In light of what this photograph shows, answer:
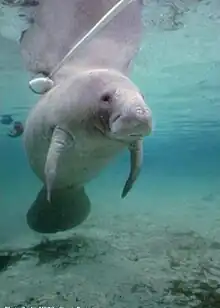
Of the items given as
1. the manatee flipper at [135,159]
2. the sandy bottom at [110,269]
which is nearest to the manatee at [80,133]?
the manatee flipper at [135,159]

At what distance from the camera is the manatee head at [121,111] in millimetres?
4051

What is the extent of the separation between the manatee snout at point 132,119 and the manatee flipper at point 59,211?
2.41 m

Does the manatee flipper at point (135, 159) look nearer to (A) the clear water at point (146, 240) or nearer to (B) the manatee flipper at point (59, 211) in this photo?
(A) the clear water at point (146, 240)

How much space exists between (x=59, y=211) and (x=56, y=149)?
1672 millimetres

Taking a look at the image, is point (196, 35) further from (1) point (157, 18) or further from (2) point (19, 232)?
(2) point (19, 232)

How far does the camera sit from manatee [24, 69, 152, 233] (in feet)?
14.3

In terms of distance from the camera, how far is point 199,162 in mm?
28000

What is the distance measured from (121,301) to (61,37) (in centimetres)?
419

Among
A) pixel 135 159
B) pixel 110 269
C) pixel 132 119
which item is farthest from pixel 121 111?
pixel 110 269

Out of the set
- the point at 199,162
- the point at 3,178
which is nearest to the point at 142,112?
the point at 3,178

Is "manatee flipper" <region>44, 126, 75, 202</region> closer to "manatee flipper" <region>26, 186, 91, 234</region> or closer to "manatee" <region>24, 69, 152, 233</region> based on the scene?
"manatee" <region>24, 69, 152, 233</region>

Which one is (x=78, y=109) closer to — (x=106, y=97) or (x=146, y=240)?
(x=106, y=97)

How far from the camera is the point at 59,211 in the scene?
6.84m

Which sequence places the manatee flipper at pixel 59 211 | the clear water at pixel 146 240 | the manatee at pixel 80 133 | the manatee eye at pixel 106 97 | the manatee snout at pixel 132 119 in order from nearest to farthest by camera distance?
the manatee snout at pixel 132 119, the manatee at pixel 80 133, the manatee eye at pixel 106 97, the clear water at pixel 146 240, the manatee flipper at pixel 59 211
